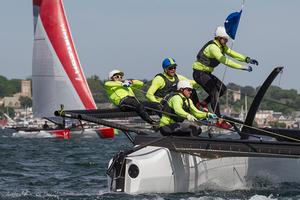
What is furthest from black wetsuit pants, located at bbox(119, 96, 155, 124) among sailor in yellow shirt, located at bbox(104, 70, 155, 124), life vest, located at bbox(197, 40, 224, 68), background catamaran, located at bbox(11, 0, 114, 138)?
background catamaran, located at bbox(11, 0, 114, 138)

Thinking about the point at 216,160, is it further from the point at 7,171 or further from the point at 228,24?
the point at 7,171

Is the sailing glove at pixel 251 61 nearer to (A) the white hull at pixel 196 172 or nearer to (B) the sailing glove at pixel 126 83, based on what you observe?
(A) the white hull at pixel 196 172

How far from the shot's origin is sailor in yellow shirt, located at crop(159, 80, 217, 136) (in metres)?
13.0

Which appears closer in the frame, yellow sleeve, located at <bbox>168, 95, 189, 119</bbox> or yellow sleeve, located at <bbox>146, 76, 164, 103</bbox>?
yellow sleeve, located at <bbox>168, 95, 189, 119</bbox>

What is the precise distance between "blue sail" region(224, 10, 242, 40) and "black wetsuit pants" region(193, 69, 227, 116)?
2.53 feet

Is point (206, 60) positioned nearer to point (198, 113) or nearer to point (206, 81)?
point (206, 81)

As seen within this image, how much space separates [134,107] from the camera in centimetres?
1423

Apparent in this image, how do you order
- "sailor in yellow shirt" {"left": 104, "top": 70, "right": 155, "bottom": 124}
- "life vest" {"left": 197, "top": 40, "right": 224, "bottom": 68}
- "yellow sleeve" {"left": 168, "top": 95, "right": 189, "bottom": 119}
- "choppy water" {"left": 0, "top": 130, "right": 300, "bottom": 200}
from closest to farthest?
"choppy water" {"left": 0, "top": 130, "right": 300, "bottom": 200}, "yellow sleeve" {"left": 168, "top": 95, "right": 189, "bottom": 119}, "sailor in yellow shirt" {"left": 104, "top": 70, "right": 155, "bottom": 124}, "life vest" {"left": 197, "top": 40, "right": 224, "bottom": 68}

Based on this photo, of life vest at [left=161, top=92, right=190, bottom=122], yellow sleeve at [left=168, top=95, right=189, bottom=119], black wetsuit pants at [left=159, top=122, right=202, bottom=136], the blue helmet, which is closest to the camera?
yellow sleeve at [left=168, top=95, right=189, bottom=119]

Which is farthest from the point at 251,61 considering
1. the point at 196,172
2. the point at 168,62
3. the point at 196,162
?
the point at 196,172

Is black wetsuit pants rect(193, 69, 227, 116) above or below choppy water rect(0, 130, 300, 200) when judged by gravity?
above

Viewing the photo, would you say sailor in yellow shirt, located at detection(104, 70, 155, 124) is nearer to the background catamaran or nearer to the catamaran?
the catamaran

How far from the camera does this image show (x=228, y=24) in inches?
561

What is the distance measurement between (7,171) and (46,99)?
851 inches
